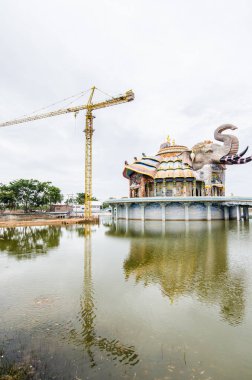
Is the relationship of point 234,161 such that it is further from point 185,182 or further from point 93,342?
point 93,342

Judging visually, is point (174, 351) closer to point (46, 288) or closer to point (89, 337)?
point (89, 337)

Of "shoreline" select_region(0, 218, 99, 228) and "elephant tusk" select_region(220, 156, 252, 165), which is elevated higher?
"elephant tusk" select_region(220, 156, 252, 165)

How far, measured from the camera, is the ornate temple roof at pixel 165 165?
247 feet

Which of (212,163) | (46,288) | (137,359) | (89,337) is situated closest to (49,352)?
(89,337)

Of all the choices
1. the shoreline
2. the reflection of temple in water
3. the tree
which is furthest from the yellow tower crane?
the reflection of temple in water

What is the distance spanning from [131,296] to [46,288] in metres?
5.51

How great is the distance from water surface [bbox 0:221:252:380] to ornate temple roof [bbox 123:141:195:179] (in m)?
55.6

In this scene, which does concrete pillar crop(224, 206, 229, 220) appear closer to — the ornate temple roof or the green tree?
the ornate temple roof

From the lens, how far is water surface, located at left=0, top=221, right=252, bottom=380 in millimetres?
7672

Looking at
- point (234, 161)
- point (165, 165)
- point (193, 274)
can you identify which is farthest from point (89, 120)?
point (193, 274)

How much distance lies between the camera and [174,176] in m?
74.2

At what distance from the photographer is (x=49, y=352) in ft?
27.4

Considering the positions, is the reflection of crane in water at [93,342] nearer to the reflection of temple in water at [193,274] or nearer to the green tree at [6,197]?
the reflection of temple in water at [193,274]

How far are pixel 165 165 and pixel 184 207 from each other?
1691 cm
